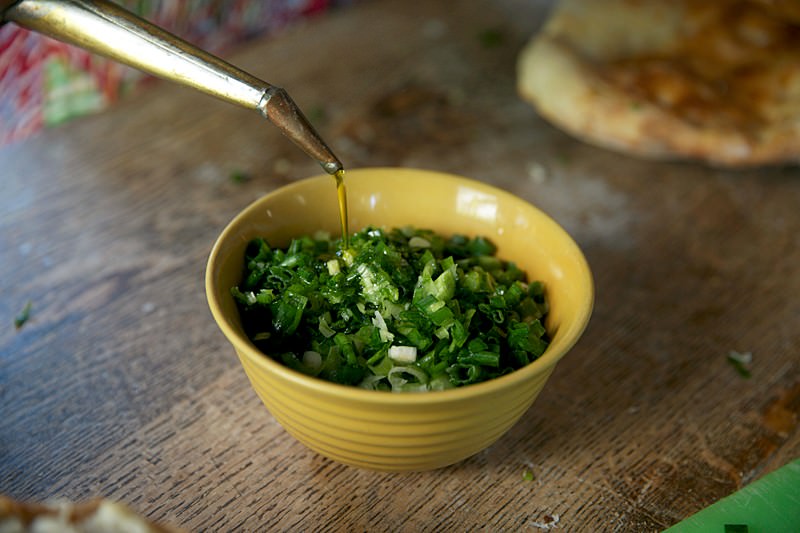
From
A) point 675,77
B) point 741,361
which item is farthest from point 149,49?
point 675,77

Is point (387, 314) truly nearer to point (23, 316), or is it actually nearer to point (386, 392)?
point (386, 392)

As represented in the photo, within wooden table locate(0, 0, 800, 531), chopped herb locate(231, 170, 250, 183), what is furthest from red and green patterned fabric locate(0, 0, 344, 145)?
chopped herb locate(231, 170, 250, 183)

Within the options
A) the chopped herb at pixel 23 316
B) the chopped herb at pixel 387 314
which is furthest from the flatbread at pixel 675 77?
the chopped herb at pixel 23 316

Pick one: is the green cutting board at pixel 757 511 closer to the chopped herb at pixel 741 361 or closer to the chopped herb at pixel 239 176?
the chopped herb at pixel 741 361

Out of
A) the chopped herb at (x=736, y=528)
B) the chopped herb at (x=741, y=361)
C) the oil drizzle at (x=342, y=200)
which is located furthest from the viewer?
the chopped herb at (x=741, y=361)

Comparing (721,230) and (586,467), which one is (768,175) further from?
(586,467)

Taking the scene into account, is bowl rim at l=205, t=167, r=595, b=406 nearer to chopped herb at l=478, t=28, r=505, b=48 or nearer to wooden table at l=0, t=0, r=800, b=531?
wooden table at l=0, t=0, r=800, b=531
